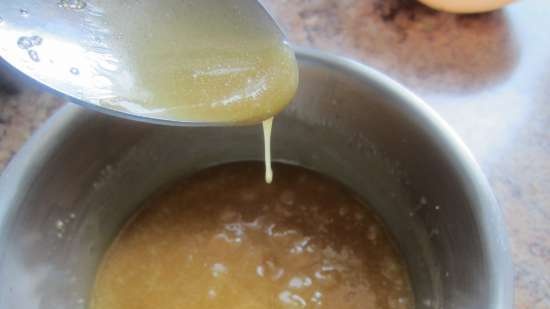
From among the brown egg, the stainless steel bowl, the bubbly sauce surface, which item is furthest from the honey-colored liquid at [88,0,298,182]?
the brown egg

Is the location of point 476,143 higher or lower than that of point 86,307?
higher

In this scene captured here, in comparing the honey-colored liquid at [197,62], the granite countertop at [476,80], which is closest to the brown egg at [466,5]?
the granite countertop at [476,80]

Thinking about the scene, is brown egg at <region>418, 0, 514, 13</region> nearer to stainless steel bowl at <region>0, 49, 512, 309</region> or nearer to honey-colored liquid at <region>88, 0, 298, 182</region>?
stainless steel bowl at <region>0, 49, 512, 309</region>

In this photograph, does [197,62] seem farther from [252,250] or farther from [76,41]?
[252,250]

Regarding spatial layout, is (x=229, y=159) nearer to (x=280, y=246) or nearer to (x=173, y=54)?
(x=280, y=246)

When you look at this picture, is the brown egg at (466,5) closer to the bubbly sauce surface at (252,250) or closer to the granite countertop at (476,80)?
the granite countertop at (476,80)

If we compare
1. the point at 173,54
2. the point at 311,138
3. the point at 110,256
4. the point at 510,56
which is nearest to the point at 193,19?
the point at 173,54

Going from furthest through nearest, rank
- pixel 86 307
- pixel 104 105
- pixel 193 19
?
pixel 86 307, pixel 193 19, pixel 104 105
